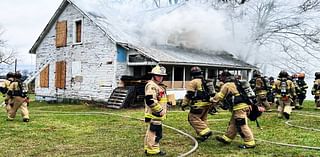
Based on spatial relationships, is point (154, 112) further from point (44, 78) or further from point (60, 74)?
point (44, 78)

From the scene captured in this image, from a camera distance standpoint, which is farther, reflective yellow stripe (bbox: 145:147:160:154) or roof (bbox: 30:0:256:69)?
roof (bbox: 30:0:256:69)

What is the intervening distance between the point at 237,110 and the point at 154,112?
67.1 inches

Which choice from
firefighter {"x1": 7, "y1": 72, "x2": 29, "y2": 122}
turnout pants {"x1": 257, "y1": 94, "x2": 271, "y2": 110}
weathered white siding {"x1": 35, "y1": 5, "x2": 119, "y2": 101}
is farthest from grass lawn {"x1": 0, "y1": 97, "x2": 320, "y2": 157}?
weathered white siding {"x1": 35, "y1": 5, "x2": 119, "y2": 101}

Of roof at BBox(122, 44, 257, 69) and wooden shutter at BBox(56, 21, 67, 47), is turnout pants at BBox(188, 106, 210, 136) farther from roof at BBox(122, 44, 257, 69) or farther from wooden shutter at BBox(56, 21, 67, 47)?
wooden shutter at BBox(56, 21, 67, 47)

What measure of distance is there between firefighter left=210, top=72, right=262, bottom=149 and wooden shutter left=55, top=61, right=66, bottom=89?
46.7 feet

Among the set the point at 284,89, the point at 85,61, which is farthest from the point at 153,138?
the point at 85,61

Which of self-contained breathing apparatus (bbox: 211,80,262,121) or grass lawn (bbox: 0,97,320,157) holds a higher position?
self-contained breathing apparatus (bbox: 211,80,262,121)

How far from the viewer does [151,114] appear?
635 cm

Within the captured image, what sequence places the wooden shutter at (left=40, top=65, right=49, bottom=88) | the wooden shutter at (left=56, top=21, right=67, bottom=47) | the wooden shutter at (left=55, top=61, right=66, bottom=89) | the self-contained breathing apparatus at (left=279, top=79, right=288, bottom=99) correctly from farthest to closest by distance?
the wooden shutter at (left=40, top=65, right=49, bottom=88) → the wooden shutter at (left=56, top=21, right=67, bottom=47) → the wooden shutter at (left=55, top=61, right=66, bottom=89) → the self-contained breathing apparatus at (left=279, top=79, right=288, bottom=99)

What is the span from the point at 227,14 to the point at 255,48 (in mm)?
4081

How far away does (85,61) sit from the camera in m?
18.7

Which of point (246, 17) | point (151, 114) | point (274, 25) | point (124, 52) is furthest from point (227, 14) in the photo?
point (151, 114)

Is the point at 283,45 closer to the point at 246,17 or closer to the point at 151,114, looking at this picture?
the point at 246,17

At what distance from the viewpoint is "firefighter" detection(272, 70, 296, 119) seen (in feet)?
37.6
